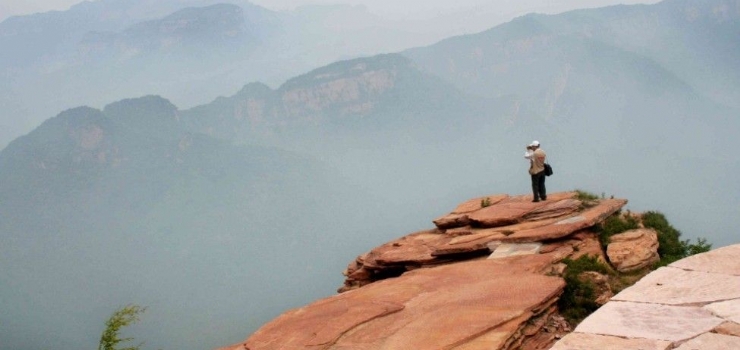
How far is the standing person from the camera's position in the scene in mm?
16531

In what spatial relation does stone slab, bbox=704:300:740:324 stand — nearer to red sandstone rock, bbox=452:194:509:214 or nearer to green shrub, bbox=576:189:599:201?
green shrub, bbox=576:189:599:201

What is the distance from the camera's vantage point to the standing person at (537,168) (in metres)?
16.5

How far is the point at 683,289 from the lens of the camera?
7.27 metres

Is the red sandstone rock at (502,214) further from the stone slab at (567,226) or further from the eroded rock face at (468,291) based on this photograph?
the stone slab at (567,226)

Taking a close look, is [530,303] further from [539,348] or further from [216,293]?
[216,293]

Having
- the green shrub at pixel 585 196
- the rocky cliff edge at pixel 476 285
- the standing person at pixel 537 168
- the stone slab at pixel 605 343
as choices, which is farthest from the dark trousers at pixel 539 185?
the stone slab at pixel 605 343

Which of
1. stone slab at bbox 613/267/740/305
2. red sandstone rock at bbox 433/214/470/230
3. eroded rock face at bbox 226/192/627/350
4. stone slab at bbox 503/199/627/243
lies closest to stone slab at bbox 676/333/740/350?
stone slab at bbox 613/267/740/305

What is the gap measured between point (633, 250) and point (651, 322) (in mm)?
6341

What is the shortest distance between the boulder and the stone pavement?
3.53 meters

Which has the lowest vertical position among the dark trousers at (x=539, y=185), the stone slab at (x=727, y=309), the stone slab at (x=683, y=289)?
the stone slab at (x=727, y=309)

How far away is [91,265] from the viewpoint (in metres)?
171

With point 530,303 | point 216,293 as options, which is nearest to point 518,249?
point 530,303

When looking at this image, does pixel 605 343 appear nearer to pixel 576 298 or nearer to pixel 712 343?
pixel 712 343

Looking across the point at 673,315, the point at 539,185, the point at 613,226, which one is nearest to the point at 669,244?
the point at 613,226
